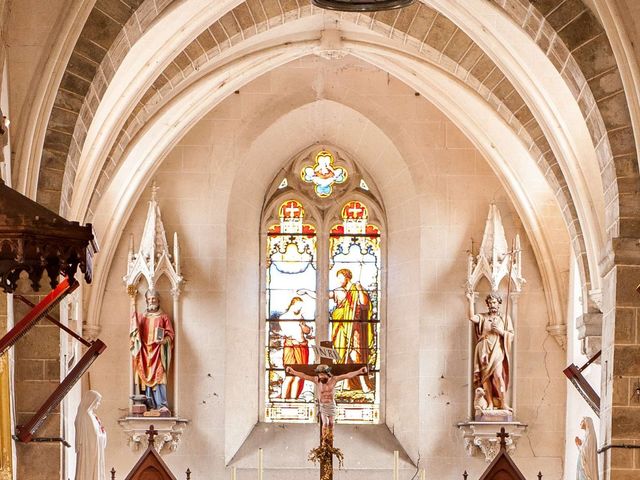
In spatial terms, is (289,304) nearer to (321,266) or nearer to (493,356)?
(321,266)

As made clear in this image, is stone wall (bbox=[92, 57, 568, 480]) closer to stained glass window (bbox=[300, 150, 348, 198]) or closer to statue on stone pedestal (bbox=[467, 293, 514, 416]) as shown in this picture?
statue on stone pedestal (bbox=[467, 293, 514, 416])

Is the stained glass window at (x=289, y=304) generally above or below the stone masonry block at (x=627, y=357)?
above

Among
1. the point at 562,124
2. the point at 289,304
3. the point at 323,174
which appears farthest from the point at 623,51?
the point at 289,304

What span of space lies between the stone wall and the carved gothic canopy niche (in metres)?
13.0

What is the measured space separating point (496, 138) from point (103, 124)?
17.5 feet

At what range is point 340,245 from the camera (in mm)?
25203

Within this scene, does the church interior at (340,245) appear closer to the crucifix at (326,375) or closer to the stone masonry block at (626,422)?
the crucifix at (326,375)

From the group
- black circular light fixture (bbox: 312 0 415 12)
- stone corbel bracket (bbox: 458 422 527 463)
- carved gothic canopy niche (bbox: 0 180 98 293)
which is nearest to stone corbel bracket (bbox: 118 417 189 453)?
stone corbel bracket (bbox: 458 422 527 463)

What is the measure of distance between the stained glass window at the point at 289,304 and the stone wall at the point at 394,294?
361mm

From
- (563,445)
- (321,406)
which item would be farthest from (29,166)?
(563,445)

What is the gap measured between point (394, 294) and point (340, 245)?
1097 millimetres

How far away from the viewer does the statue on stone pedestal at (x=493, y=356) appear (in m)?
23.5

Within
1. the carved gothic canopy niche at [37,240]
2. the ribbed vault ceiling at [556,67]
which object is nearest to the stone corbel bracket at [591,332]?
the ribbed vault ceiling at [556,67]

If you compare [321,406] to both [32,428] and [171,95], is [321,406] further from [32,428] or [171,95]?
[171,95]
